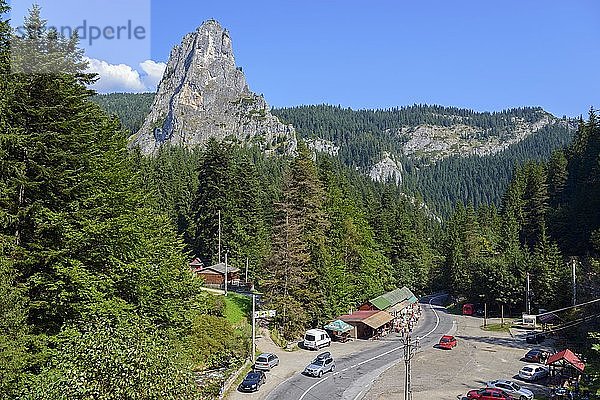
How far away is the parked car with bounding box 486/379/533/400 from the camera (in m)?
28.9

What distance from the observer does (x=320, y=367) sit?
33.0 m

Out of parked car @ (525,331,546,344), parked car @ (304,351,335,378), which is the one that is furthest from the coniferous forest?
parked car @ (525,331,546,344)

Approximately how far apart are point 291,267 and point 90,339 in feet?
90.6

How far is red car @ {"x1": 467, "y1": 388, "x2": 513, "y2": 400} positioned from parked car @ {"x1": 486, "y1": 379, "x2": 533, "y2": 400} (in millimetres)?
819

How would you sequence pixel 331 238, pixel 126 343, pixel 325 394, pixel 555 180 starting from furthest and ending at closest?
pixel 555 180 → pixel 331 238 → pixel 325 394 → pixel 126 343

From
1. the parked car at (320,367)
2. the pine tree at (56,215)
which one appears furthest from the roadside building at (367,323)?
the pine tree at (56,215)

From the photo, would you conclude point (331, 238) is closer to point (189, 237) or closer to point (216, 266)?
point (216, 266)

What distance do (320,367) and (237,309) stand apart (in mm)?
12480

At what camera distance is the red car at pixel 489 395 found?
28.1 m

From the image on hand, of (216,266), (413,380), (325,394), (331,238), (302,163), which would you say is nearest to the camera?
(325,394)

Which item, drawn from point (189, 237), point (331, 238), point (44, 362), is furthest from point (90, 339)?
point (189, 237)

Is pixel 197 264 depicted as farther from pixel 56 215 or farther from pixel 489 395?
pixel 56 215

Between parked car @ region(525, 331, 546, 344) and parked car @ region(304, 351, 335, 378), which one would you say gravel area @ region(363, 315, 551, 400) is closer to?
parked car @ region(525, 331, 546, 344)

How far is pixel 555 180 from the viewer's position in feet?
265
